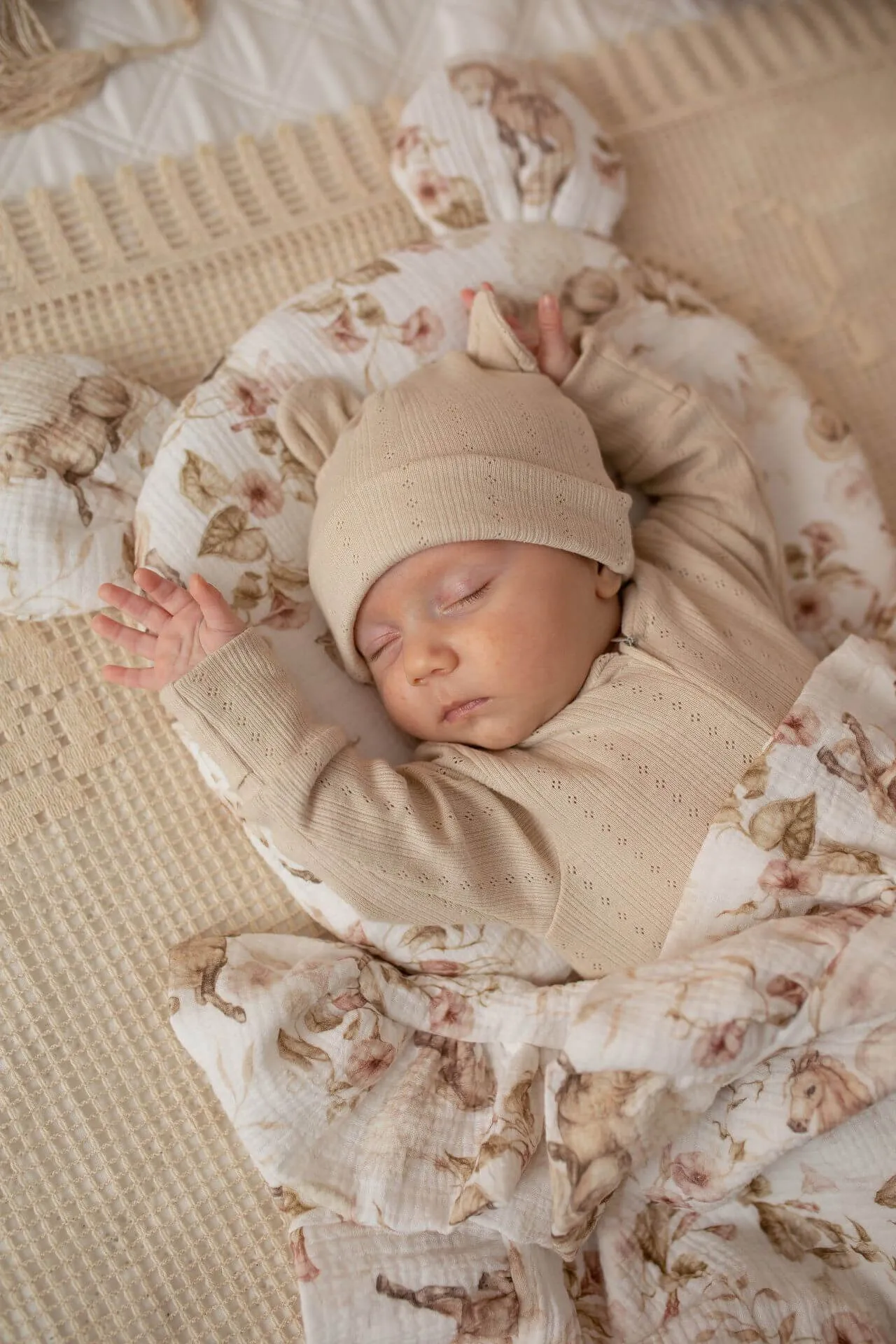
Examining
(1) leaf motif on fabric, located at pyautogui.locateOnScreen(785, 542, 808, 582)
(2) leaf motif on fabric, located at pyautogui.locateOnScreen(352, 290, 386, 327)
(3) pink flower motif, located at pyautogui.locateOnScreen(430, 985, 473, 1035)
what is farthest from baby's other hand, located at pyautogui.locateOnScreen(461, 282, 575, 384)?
(3) pink flower motif, located at pyautogui.locateOnScreen(430, 985, 473, 1035)

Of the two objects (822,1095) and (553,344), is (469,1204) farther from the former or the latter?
(553,344)

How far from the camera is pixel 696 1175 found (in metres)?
0.97

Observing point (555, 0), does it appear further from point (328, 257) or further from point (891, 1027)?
point (891, 1027)

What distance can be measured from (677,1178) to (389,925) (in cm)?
36

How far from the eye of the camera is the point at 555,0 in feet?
5.01

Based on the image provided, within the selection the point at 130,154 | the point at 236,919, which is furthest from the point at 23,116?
the point at 236,919

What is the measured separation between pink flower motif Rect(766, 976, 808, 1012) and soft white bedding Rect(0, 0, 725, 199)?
1217 mm

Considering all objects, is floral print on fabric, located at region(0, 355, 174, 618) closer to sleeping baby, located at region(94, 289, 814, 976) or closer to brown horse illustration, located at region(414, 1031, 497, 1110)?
sleeping baby, located at region(94, 289, 814, 976)

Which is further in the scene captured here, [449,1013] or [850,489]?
[850,489]

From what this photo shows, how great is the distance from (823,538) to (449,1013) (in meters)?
0.72

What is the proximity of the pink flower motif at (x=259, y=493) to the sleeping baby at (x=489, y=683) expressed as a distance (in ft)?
0.20

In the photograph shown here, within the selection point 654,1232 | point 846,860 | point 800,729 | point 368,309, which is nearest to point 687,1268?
point 654,1232

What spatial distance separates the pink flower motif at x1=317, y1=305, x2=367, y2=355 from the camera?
48.8 inches

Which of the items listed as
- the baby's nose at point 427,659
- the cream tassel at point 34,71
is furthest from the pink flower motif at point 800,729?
the cream tassel at point 34,71
